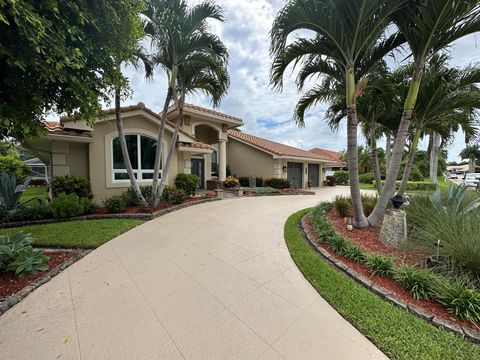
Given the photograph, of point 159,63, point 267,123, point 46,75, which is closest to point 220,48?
point 159,63

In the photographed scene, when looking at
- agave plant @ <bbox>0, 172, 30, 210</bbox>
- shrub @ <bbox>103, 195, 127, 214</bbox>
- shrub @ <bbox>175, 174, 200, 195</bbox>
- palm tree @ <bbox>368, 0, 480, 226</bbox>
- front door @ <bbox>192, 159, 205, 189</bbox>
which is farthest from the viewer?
front door @ <bbox>192, 159, 205, 189</bbox>

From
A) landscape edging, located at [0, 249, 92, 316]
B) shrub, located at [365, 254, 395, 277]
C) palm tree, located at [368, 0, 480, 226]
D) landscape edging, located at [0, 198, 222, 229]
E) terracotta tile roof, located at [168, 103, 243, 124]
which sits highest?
terracotta tile roof, located at [168, 103, 243, 124]

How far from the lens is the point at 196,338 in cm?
220

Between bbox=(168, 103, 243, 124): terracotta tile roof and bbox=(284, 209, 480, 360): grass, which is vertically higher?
bbox=(168, 103, 243, 124): terracotta tile roof

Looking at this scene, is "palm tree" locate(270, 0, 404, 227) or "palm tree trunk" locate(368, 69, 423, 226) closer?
"palm tree" locate(270, 0, 404, 227)

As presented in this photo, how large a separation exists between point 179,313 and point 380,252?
4234mm

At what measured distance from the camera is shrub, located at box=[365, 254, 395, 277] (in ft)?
11.5

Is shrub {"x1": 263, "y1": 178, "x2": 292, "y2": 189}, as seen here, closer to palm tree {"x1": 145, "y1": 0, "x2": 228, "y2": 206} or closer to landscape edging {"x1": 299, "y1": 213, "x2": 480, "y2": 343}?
palm tree {"x1": 145, "y1": 0, "x2": 228, "y2": 206}

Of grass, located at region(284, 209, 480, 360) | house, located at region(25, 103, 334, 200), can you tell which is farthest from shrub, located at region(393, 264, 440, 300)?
house, located at region(25, 103, 334, 200)

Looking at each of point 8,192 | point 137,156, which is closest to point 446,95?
point 137,156

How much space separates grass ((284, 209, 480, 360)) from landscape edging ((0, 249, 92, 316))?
169 inches

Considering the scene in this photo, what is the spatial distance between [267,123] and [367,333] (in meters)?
20.0

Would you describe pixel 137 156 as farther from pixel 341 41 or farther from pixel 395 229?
pixel 395 229

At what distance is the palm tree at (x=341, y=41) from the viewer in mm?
4547
